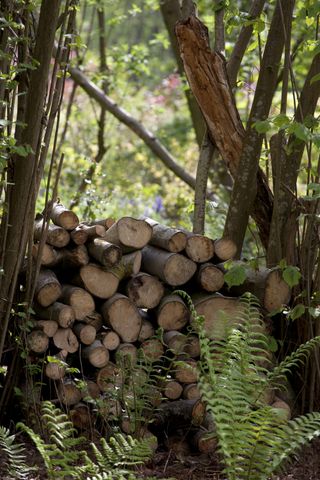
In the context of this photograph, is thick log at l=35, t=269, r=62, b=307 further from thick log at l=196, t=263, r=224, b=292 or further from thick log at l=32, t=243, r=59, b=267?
thick log at l=196, t=263, r=224, b=292

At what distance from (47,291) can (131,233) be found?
54 centimetres

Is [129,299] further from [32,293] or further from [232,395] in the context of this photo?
[232,395]

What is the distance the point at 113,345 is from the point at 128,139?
9.49 meters

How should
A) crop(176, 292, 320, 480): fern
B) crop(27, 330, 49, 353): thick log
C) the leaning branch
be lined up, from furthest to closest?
the leaning branch, crop(27, 330, 49, 353): thick log, crop(176, 292, 320, 480): fern

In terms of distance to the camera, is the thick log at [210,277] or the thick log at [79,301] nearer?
the thick log at [79,301]

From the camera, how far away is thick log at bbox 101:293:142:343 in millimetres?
4164

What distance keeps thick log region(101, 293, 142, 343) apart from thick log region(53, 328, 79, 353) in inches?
8.3

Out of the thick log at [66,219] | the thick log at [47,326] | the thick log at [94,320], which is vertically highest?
the thick log at [66,219]

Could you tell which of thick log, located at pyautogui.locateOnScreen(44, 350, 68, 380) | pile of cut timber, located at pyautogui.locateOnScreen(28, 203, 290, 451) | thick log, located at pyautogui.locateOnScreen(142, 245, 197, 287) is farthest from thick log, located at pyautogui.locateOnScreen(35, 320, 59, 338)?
thick log, located at pyautogui.locateOnScreen(142, 245, 197, 287)

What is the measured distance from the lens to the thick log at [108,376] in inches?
160

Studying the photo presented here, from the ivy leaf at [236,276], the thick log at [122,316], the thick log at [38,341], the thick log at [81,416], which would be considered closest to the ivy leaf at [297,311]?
the ivy leaf at [236,276]

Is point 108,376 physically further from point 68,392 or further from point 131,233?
point 131,233

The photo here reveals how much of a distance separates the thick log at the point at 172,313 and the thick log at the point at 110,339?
0.25 meters

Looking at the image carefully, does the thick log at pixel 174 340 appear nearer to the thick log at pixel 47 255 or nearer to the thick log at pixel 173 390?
the thick log at pixel 173 390
